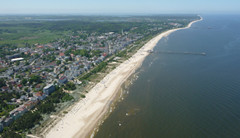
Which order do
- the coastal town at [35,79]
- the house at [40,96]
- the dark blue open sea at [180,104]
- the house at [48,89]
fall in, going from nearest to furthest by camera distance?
the dark blue open sea at [180,104]
the coastal town at [35,79]
the house at [40,96]
the house at [48,89]

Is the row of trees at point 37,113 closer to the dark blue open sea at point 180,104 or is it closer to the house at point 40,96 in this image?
the house at point 40,96

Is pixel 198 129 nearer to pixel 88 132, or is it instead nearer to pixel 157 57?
pixel 88 132

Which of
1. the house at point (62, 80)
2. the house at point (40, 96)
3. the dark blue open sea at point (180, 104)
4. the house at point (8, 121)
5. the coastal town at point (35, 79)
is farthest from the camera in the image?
the house at point (62, 80)

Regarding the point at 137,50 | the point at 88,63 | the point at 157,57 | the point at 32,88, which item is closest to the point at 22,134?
the point at 32,88

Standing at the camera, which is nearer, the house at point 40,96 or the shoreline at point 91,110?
the shoreline at point 91,110

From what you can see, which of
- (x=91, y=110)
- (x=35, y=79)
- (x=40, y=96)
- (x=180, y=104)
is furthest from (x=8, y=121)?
(x=180, y=104)

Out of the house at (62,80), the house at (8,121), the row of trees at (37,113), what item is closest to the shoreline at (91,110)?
the row of trees at (37,113)

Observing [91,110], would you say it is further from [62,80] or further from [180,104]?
[180,104]
